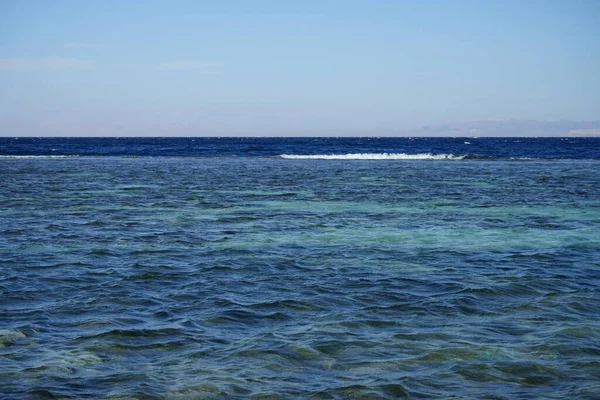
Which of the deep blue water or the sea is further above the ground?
the deep blue water

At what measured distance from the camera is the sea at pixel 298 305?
680 cm

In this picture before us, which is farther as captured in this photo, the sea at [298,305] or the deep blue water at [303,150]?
the deep blue water at [303,150]

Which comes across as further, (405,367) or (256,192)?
(256,192)

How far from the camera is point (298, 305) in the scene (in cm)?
959

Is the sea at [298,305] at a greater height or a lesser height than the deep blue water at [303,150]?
lesser

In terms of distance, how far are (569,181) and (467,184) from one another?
6.13 meters

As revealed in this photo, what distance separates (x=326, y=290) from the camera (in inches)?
412

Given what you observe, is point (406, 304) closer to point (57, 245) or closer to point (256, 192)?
point (57, 245)

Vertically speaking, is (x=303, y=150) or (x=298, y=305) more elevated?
(x=303, y=150)

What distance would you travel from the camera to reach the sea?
268 inches

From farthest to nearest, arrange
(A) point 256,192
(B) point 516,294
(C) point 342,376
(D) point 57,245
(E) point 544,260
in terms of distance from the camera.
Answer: (A) point 256,192 < (D) point 57,245 < (E) point 544,260 < (B) point 516,294 < (C) point 342,376

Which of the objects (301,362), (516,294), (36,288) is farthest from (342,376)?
(36,288)

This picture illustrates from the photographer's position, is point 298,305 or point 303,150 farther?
point 303,150

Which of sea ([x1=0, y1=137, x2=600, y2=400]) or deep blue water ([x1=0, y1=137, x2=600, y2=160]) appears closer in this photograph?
sea ([x1=0, y1=137, x2=600, y2=400])
